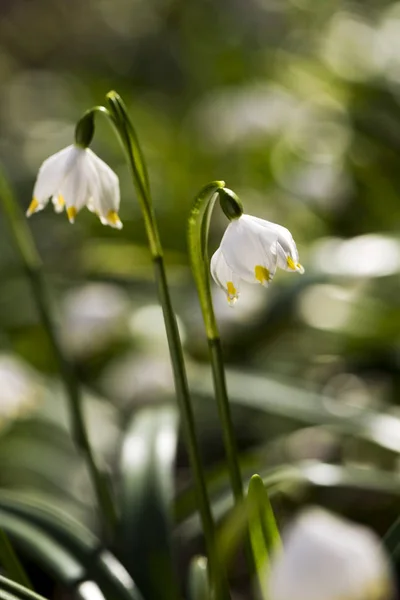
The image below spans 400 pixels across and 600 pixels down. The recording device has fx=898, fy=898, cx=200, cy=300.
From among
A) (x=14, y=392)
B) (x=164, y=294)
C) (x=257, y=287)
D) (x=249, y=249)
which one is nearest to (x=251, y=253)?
(x=249, y=249)

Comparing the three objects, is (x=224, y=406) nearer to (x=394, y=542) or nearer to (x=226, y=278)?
(x=226, y=278)

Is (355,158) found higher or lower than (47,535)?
higher

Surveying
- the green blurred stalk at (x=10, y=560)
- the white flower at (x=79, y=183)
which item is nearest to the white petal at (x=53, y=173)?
the white flower at (x=79, y=183)

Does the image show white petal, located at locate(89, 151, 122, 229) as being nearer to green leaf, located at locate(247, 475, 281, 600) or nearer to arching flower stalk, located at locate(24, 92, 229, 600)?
arching flower stalk, located at locate(24, 92, 229, 600)

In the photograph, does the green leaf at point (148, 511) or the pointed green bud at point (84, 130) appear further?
the green leaf at point (148, 511)

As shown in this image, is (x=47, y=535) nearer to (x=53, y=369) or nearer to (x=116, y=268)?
(x=53, y=369)

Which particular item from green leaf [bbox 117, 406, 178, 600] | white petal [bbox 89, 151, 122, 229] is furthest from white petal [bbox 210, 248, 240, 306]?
green leaf [bbox 117, 406, 178, 600]

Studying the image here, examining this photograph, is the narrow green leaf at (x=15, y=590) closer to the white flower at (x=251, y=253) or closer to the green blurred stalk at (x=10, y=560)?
the green blurred stalk at (x=10, y=560)

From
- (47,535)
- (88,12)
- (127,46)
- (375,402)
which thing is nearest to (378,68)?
(375,402)
